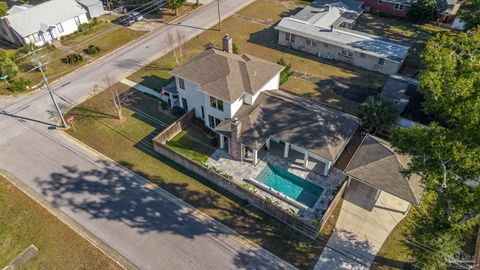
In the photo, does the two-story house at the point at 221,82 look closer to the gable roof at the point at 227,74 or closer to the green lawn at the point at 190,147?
the gable roof at the point at 227,74

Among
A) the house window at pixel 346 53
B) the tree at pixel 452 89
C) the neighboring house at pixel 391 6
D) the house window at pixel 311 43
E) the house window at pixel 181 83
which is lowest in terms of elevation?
the house window at pixel 346 53

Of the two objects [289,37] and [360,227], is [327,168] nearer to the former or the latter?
[360,227]

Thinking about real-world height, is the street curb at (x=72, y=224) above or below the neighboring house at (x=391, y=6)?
below

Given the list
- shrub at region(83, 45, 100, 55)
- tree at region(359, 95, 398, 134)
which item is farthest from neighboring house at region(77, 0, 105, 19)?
tree at region(359, 95, 398, 134)

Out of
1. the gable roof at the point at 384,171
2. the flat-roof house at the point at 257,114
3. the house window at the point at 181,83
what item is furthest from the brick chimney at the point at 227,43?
the gable roof at the point at 384,171

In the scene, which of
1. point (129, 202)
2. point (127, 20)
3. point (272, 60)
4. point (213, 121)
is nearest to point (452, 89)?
point (213, 121)

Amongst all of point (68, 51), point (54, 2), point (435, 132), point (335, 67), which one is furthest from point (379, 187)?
point (54, 2)

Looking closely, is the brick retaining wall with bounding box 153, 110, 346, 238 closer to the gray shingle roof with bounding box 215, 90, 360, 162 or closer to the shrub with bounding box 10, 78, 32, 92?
the gray shingle roof with bounding box 215, 90, 360, 162

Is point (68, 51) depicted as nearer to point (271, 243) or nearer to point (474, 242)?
point (271, 243)
